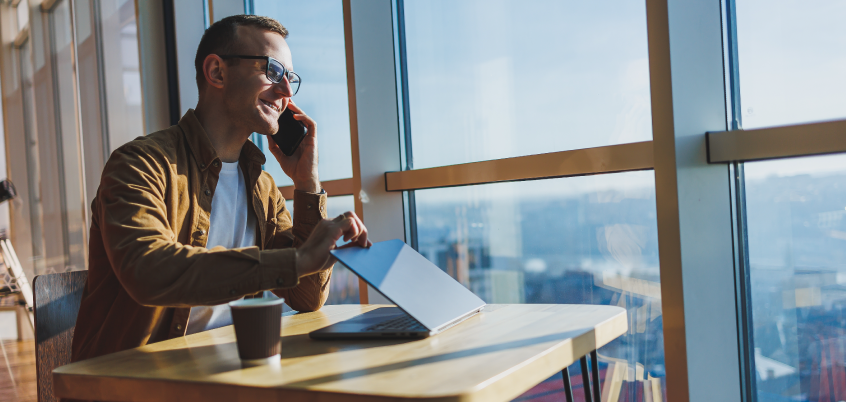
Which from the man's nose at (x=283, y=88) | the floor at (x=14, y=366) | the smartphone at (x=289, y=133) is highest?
the man's nose at (x=283, y=88)

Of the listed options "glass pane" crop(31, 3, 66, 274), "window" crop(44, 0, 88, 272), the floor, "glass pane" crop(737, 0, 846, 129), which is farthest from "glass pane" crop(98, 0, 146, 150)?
"glass pane" crop(737, 0, 846, 129)

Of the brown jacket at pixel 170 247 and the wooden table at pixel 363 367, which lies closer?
the wooden table at pixel 363 367

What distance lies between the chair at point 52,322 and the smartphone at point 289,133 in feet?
2.07

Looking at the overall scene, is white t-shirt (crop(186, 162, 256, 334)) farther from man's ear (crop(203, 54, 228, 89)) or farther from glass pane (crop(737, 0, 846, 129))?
glass pane (crop(737, 0, 846, 129))

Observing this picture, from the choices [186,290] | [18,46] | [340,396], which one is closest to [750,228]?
[340,396]

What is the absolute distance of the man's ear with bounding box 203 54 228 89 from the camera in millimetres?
1461

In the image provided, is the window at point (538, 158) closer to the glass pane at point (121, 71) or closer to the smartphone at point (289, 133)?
the smartphone at point (289, 133)

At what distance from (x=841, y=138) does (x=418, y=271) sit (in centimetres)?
91

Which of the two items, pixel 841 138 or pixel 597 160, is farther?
pixel 597 160

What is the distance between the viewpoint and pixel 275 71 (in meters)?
1.45

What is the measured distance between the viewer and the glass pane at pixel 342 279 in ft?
8.33

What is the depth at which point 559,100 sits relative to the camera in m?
1.75

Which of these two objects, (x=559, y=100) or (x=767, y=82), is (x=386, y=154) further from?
(x=767, y=82)

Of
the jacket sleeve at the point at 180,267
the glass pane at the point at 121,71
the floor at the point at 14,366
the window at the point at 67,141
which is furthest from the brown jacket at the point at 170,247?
the window at the point at 67,141
